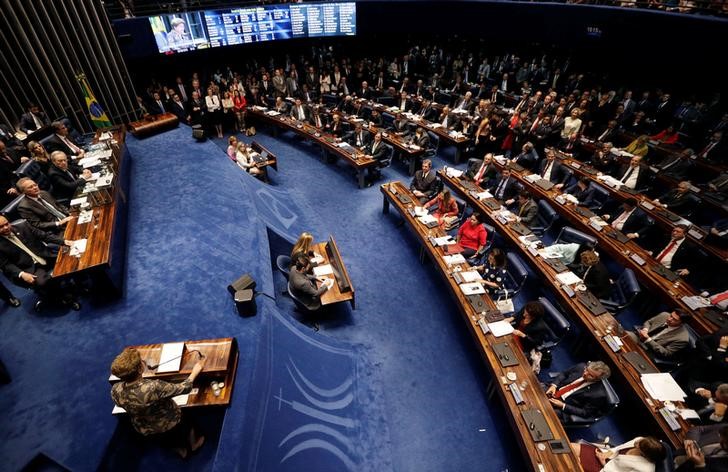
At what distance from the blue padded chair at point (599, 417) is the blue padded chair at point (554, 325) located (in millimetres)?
786

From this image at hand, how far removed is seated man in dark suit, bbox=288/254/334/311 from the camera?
5223 millimetres

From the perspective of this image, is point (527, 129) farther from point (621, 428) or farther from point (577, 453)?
point (577, 453)

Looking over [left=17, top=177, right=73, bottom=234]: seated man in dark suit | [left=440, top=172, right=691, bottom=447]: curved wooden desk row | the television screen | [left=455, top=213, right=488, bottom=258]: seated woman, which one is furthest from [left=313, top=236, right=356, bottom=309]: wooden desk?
the television screen

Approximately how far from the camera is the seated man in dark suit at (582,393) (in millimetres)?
3904

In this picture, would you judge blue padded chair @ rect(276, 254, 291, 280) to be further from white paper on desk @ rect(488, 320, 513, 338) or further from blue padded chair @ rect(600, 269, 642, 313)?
blue padded chair @ rect(600, 269, 642, 313)

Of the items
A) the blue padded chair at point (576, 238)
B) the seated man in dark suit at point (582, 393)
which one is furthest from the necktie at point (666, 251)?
the seated man in dark suit at point (582, 393)

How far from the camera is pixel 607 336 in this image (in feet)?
15.2

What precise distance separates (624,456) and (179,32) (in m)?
15.1

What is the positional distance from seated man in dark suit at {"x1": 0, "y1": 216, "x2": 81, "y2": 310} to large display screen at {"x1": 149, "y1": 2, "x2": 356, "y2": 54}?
30.9 ft

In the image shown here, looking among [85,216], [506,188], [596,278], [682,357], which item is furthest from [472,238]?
[85,216]

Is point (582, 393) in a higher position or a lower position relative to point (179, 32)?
lower

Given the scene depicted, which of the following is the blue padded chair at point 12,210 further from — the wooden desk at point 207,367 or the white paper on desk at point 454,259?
the white paper on desk at point 454,259

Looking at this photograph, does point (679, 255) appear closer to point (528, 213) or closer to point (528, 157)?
point (528, 213)

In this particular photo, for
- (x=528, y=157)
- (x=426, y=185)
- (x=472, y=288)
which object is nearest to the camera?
(x=472, y=288)
